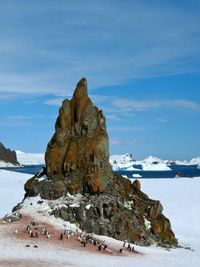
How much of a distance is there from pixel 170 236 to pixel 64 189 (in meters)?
11.0

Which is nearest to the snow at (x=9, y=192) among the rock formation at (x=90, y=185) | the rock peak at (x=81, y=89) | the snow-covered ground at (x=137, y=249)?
the snow-covered ground at (x=137, y=249)

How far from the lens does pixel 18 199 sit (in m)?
73.2

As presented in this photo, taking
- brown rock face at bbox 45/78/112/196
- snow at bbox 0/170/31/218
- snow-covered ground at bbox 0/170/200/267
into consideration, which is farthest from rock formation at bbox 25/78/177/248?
snow at bbox 0/170/31/218

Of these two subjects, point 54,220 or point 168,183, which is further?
point 168,183

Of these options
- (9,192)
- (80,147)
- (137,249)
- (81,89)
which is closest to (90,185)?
(80,147)

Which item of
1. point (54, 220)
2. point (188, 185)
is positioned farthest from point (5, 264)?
point (188, 185)

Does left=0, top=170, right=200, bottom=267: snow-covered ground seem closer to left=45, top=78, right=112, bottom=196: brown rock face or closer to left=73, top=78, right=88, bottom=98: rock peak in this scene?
left=45, top=78, right=112, bottom=196: brown rock face

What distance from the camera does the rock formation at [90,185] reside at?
155 feet

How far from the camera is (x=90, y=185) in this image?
160 feet

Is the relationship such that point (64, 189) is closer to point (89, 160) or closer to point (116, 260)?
point (89, 160)

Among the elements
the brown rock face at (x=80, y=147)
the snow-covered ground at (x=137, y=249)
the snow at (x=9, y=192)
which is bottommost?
the snow-covered ground at (x=137, y=249)

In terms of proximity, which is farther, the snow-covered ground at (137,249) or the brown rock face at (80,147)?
the brown rock face at (80,147)

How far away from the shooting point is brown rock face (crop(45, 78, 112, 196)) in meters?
49.6

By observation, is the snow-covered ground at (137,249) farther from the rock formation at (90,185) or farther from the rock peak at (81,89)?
the rock peak at (81,89)
